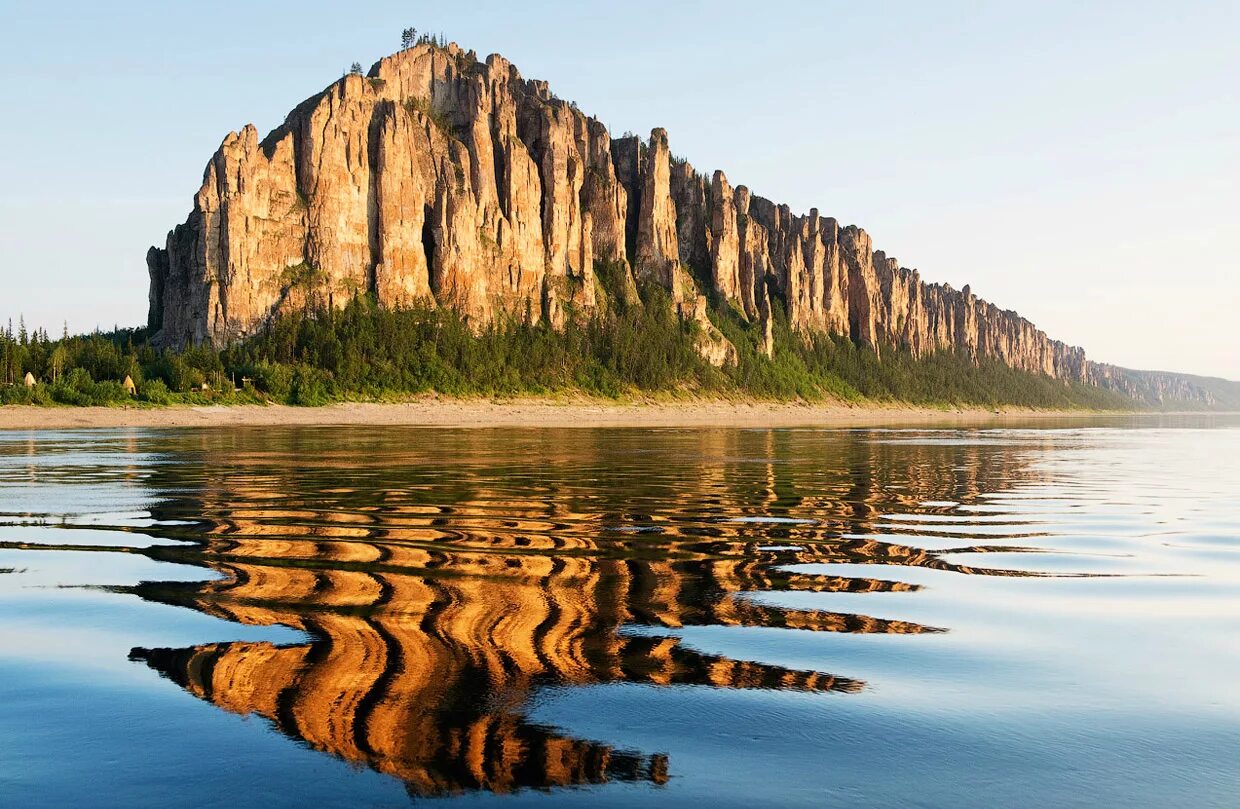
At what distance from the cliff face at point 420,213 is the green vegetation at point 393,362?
4.61m

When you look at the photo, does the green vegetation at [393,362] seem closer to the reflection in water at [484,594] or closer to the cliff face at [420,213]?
the cliff face at [420,213]

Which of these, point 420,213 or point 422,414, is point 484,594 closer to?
point 422,414

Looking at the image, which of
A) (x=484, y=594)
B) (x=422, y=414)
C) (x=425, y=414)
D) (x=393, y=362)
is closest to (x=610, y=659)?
(x=484, y=594)

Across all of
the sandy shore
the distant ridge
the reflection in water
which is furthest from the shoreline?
the reflection in water

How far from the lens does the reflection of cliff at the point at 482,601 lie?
5.64 metres

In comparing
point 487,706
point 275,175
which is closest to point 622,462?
point 487,706

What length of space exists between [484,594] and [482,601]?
0.35 metres

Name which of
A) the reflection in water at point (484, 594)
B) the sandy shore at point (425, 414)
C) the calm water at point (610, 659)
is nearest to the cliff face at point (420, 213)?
the sandy shore at point (425, 414)

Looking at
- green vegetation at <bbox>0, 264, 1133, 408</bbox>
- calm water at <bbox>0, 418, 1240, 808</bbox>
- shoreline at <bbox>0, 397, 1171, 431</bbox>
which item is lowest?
calm water at <bbox>0, 418, 1240, 808</bbox>

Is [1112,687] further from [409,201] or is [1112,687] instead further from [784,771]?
[409,201]

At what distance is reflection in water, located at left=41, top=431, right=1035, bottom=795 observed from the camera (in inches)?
224

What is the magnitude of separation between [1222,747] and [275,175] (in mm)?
139124

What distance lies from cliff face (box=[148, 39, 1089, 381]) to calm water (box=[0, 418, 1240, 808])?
379ft

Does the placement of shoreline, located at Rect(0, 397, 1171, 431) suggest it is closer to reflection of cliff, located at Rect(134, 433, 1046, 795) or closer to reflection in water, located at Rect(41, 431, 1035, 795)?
reflection in water, located at Rect(41, 431, 1035, 795)
